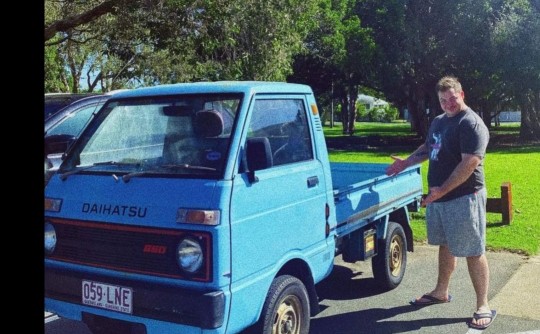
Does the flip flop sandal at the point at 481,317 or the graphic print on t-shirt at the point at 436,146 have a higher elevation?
the graphic print on t-shirt at the point at 436,146

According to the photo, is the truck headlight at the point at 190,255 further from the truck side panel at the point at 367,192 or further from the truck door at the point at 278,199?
the truck side panel at the point at 367,192

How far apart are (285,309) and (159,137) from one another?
58.0 inches

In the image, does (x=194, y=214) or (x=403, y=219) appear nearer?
(x=194, y=214)

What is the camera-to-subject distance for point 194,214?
347 centimetres

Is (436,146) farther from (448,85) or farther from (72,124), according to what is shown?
(72,124)

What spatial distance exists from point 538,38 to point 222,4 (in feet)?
59.5

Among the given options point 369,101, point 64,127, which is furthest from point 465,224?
point 369,101

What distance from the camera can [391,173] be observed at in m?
5.98

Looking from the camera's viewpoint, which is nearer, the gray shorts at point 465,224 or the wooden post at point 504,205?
the gray shorts at point 465,224

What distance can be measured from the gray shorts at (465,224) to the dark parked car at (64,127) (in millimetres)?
3857

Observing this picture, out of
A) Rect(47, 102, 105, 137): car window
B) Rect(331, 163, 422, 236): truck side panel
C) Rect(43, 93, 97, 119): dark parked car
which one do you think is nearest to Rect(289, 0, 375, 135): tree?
Rect(43, 93, 97, 119): dark parked car

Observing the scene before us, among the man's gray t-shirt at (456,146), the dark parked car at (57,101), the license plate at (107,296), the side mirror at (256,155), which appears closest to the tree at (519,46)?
the dark parked car at (57,101)

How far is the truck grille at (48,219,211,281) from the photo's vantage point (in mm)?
3518

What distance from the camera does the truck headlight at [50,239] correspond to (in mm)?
3992
